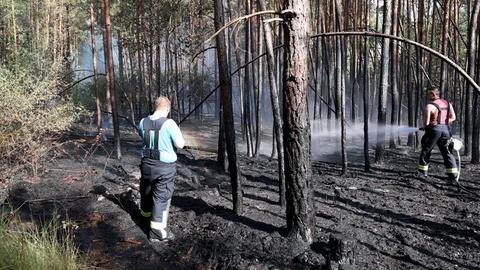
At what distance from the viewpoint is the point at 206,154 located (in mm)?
11023

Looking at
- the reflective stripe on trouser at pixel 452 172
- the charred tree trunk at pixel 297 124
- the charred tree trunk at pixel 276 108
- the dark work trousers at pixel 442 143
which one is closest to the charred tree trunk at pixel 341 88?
the dark work trousers at pixel 442 143

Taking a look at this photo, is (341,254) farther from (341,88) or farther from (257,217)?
(341,88)

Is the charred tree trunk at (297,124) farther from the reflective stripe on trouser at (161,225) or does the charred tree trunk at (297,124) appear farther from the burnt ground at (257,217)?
the reflective stripe on trouser at (161,225)

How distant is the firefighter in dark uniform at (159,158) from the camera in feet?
15.0

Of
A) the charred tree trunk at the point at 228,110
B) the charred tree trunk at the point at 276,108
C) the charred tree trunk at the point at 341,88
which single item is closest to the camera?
the charred tree trunk at the point at 228,110

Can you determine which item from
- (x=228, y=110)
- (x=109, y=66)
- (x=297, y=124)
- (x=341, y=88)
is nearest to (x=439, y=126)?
(x=341, y=88)

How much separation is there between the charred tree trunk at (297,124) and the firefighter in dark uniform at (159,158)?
50.2 inches

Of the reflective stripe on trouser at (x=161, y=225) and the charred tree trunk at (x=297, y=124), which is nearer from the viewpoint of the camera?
the charred tree trunk at (x=297, y=124)

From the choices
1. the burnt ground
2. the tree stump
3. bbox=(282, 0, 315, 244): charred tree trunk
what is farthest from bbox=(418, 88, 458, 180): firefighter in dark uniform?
the tree stump

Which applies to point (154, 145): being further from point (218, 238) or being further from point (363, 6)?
point (363, 6)

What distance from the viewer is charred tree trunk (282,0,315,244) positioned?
3.87 metres

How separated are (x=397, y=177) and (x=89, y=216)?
218 inches

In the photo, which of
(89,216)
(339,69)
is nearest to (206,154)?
(339,69)

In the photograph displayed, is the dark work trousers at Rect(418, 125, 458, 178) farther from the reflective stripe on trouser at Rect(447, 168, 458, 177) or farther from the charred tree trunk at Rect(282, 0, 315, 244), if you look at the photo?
the charred tree trunk at Rect(282, 0, 315, 244)
